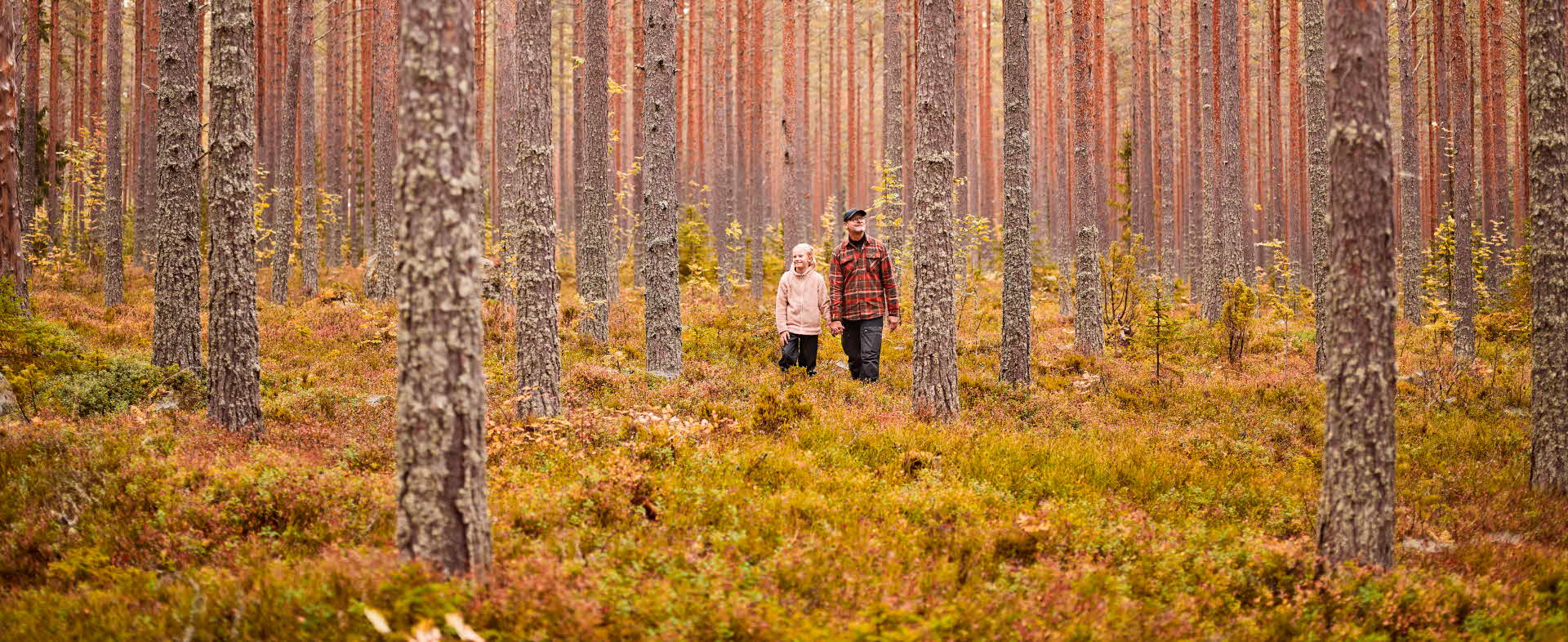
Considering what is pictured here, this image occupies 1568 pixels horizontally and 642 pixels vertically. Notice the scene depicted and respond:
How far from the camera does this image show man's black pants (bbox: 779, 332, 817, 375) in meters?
11.7

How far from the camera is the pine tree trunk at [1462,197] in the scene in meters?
13.8

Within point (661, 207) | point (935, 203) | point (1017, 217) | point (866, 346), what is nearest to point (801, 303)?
point (866, 346)

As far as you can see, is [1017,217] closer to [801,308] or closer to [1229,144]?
[801,308]

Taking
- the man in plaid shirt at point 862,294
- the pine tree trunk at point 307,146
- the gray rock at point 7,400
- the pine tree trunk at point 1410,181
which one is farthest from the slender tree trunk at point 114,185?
the pine tree trunk at point 1410,181

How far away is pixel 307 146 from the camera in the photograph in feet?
63.8

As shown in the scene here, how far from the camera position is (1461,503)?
7.17 metres

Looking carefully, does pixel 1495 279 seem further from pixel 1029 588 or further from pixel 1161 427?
pixel 1029 588

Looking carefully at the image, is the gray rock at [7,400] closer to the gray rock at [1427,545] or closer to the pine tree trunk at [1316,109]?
the gray rock at [1427,545]

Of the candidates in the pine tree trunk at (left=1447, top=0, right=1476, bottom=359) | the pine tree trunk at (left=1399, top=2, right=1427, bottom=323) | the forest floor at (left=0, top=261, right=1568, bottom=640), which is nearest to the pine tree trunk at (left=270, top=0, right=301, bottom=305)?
the forest floor at (left=0, top=261, right=1568, bottom=640)

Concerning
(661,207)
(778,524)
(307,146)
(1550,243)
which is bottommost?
(778,524)

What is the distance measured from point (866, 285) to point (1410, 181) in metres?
14.1

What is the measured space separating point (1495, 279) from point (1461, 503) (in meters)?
20.0

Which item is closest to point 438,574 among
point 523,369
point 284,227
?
point 523,369

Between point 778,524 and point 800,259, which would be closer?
point 778,524
